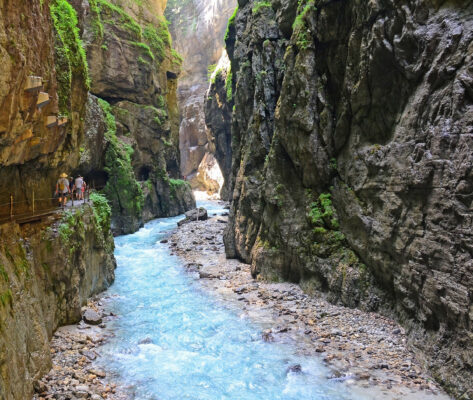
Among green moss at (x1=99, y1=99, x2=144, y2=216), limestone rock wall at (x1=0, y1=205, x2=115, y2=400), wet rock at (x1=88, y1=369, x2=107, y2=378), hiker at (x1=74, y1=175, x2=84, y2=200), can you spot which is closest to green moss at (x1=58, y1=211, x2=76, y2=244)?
limestone rock wall at (x1=0, y1=205, x2=115, y2=400)

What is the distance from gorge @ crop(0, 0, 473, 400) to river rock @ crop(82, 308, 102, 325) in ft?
0.86

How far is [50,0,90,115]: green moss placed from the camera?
13.4m

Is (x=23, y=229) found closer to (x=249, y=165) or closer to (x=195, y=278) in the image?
(x=195, y=278)

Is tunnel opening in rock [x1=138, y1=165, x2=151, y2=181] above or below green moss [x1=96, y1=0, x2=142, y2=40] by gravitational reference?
below

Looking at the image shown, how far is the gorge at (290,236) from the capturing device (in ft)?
27.8

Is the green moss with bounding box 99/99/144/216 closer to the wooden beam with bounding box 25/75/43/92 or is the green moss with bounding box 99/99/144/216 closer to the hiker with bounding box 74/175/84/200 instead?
the hiker with bounding box 74/175/84/200

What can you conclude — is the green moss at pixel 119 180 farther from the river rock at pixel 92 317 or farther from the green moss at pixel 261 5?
the river rock at pixel 92 317

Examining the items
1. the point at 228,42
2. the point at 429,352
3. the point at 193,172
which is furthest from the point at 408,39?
the point at 193,172

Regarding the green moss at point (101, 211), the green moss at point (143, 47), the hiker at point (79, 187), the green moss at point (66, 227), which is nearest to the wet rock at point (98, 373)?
the green moss at point (66, 227)

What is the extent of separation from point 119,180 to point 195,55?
6001cm

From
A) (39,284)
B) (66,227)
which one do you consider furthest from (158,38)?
(39,284)

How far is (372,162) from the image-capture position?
1192 cm

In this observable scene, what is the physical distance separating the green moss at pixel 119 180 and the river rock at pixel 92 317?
1742 centimetres

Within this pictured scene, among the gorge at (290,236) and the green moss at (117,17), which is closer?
the gorge at (290,236)
